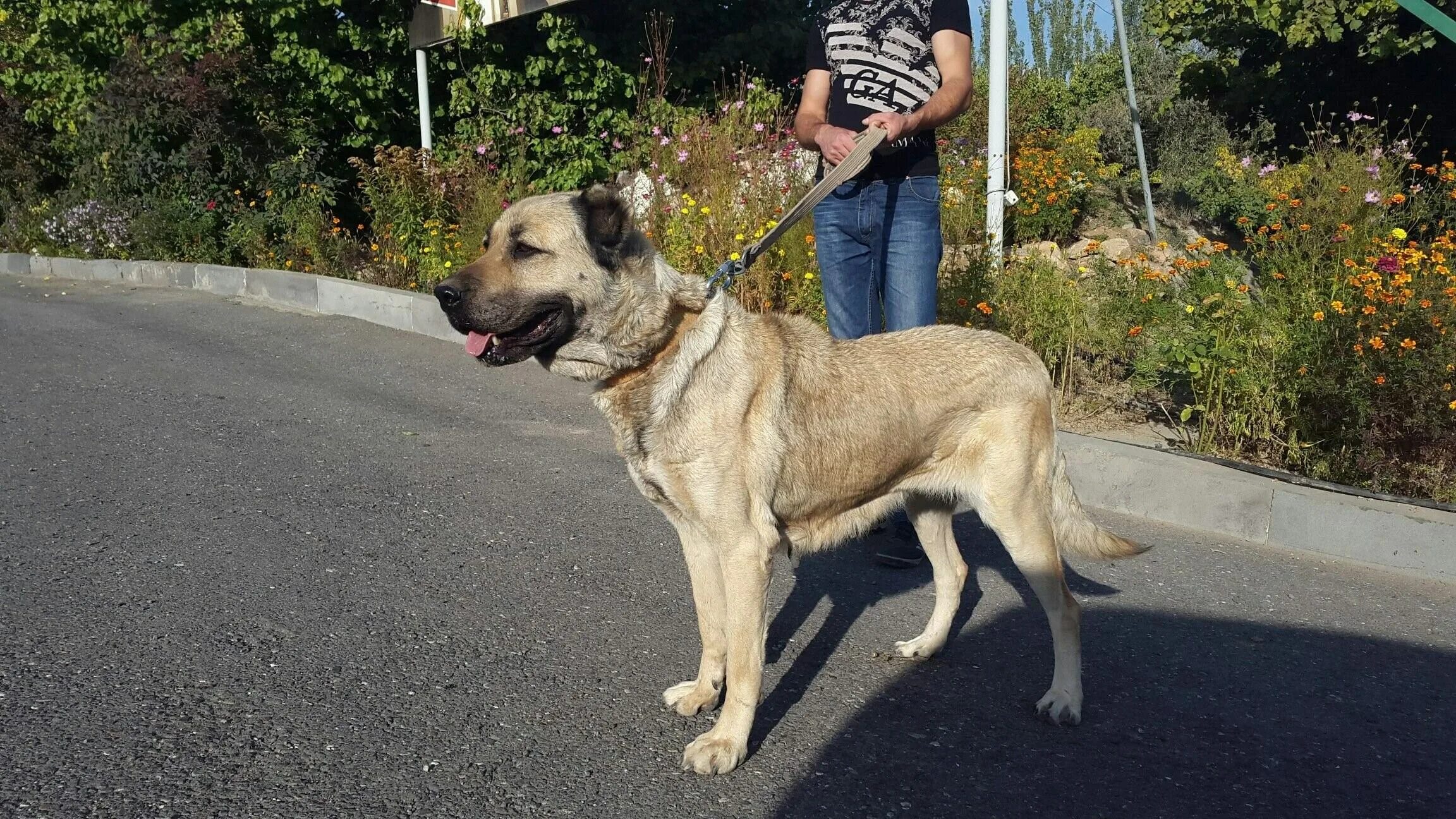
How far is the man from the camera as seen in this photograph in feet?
13.1

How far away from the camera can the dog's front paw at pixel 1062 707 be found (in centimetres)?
299

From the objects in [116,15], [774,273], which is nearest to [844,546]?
[774,273]

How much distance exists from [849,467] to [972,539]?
1.79m

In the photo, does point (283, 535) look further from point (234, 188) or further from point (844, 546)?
point (234, 188)

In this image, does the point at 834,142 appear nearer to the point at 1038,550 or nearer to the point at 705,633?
the point at 1038,550

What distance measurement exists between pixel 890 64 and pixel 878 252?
30.4 inches

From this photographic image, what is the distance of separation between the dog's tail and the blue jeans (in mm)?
1132

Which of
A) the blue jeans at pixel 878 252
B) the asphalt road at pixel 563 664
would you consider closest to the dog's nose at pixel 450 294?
the asphalt road at pixel 563 664

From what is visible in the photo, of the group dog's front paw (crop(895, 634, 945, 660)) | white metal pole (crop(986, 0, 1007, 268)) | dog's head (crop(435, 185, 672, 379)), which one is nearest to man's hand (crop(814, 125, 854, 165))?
dog's head (crop(435, 185, 672, 379))

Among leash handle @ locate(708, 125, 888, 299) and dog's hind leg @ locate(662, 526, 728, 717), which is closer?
dog's hind leg @ locate(662, 526, 728, 717)

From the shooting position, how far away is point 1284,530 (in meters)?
4.47

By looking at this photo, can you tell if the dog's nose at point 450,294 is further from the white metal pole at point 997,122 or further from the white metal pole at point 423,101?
the white metal pole at point 423,101

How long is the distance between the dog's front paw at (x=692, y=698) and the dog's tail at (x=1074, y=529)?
1.24 metres

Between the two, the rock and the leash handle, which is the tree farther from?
the leash handle
